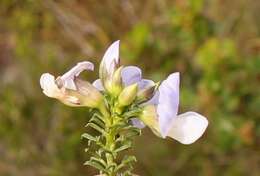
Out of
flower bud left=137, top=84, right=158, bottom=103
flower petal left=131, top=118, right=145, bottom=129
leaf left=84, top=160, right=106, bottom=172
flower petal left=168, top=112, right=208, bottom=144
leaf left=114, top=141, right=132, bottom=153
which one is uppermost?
flower bud left=137, top=84, right=158, bottom=103

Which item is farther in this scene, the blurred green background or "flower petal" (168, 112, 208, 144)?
the blurred green background

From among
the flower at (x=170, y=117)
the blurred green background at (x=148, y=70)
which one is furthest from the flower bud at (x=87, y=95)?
the blurred green background at (x=148, y=70)

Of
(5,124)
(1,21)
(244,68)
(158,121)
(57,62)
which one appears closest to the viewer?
(158,121)

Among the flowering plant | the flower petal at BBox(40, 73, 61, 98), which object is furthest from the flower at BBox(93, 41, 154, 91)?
the flower petal at BBox(40, 73, 61, 98)

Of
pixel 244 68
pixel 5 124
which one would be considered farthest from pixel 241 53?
pixel 5 124

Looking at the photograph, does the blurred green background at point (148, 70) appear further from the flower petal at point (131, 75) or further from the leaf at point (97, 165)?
the leaf at point (97, 165)

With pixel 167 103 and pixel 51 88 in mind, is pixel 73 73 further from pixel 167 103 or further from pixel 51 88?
pixel 167 103

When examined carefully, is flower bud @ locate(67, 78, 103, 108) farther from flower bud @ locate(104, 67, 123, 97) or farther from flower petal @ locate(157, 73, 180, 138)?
flower petal @ locate(157, 73, 180, 138)

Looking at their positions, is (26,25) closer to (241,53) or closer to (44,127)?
(44,127)
